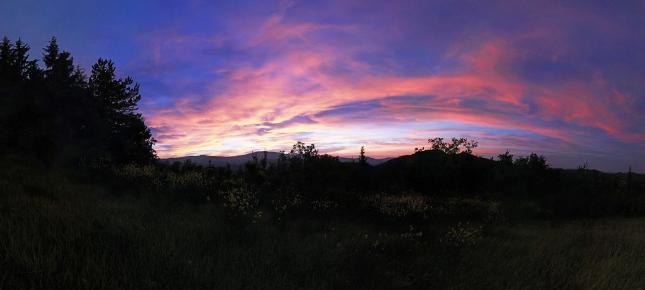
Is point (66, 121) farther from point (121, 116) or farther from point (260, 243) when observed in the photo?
point (260, 243)

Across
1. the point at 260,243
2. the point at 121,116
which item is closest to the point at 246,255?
the point at 260,243

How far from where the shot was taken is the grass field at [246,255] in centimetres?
378

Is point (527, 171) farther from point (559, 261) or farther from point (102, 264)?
point (102, 264)

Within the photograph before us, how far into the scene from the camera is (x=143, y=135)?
35719 millimetres

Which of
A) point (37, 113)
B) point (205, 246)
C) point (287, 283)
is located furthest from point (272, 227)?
point (37, 113)

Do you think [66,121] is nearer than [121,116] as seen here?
Yes

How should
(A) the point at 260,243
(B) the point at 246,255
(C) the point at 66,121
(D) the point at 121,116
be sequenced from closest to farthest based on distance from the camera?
(B) the point at 246,255 < (A) the point at 260,243 < (C) the point at 66,121 < (D) the point at 121,116

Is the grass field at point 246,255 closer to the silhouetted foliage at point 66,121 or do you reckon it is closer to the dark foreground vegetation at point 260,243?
the dark foreground vegetation at point 260,243

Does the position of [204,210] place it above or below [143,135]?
below

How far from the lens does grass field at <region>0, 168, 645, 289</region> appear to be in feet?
12.4

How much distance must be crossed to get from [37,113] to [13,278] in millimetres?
22397

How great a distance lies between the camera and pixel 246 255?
5059 mm

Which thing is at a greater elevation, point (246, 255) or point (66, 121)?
point (66, 121)

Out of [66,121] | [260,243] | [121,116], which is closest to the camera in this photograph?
[260,243]
